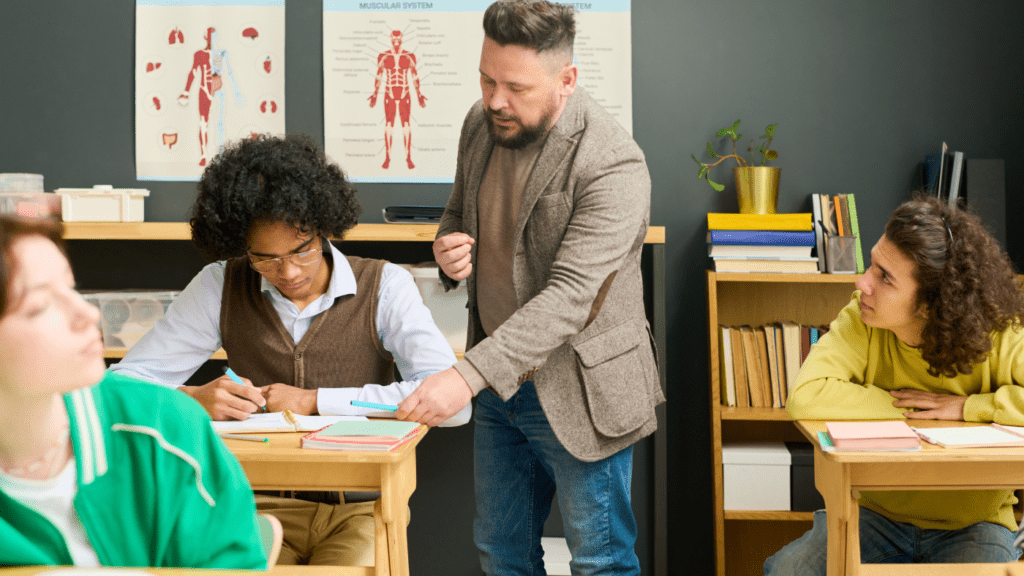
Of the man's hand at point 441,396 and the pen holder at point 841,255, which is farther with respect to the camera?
the pen holder at point 841,255

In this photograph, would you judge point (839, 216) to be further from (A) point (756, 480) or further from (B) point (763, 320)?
(A) point (756, 480)

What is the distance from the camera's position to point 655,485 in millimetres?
2510

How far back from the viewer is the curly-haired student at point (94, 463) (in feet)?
2.35

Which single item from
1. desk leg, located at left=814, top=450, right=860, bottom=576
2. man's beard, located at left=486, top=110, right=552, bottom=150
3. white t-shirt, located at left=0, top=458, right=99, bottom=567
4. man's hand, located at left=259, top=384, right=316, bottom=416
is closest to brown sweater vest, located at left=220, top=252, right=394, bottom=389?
man's hand, located at left=259, top=384, right=316, bottom=416

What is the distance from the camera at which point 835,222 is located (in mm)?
2500

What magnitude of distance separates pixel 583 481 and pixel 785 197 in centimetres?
154

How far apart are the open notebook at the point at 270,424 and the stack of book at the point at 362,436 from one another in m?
0.06

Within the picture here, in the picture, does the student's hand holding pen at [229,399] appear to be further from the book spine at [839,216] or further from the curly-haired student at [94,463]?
the book spine at [839,216]

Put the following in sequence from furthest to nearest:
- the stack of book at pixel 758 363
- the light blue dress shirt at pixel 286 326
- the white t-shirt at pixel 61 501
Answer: the stack of book at pixel 758 363 → the light blue dress shirt at pixel 286 326 → the white t-shirt at pixel 61 501

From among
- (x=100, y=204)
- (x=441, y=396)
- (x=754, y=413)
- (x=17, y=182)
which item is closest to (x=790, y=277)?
(x=754, y=413)

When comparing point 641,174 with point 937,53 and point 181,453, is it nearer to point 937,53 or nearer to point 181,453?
point 181,453

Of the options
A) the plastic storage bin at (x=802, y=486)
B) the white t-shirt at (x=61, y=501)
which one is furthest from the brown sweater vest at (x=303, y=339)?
the plastic storage bin at (x=802, y=486)

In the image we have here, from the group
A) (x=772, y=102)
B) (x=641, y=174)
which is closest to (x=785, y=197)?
(x=772, y=102)

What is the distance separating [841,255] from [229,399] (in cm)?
185
